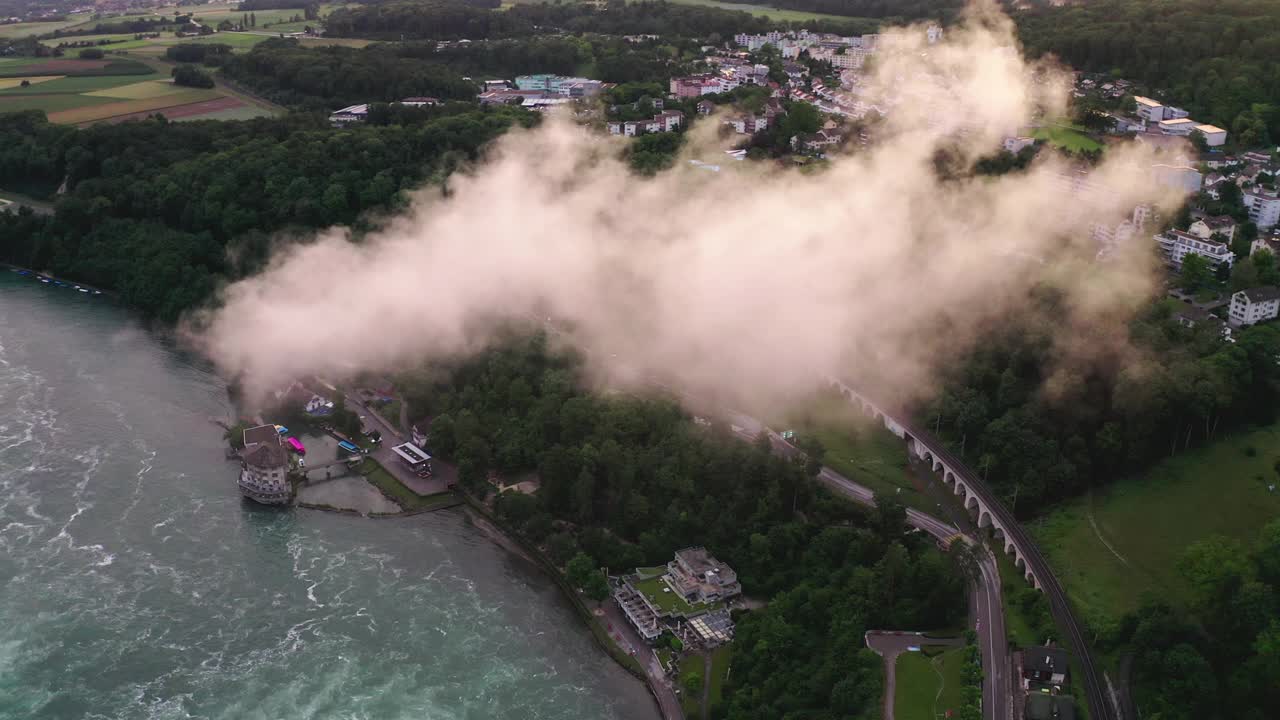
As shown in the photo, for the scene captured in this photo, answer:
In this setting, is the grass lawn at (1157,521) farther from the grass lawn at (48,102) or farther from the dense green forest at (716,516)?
the grass lawn at (48,102)

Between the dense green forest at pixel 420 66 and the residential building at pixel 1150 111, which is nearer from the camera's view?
the residential building at pixel 1150 111

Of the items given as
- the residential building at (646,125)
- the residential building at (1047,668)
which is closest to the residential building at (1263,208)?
the residential building at (646,125)

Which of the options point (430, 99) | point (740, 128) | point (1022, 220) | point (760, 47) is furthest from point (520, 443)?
point (760, 47)

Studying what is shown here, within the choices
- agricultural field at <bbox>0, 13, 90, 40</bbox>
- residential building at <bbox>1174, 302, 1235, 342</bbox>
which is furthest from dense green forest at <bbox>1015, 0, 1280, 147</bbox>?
agricultural field at <bbox>0, 13, 90, 40</bbox>

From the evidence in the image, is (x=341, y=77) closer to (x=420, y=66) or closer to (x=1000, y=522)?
(x=420, y=66)

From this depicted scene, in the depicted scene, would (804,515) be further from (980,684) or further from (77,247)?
(77,247)

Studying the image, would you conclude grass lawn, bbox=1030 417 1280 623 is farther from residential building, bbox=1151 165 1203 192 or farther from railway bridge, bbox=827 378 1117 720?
residential building, bbox=1151 165 1203 192
